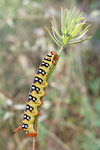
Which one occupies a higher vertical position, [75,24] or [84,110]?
[84,110]

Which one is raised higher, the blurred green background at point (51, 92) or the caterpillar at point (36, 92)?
the blurred green background at point (51, 92)

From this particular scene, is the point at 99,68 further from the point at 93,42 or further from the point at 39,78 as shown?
the point at 39,78

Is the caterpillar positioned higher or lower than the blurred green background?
lower

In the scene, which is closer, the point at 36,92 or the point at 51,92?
the point at 36,92

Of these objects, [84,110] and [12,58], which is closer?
[84,110]

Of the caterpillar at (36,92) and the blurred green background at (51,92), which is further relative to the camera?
the blurred green background at (51,92)

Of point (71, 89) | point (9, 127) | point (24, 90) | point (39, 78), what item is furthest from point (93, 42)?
point (39, 78)

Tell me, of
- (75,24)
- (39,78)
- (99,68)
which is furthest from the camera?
(99,68)

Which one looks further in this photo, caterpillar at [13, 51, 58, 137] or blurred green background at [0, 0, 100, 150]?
blurred green background at [0, 0, 100, 150]

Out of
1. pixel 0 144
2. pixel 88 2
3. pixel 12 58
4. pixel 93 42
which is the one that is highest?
pixel 88 2

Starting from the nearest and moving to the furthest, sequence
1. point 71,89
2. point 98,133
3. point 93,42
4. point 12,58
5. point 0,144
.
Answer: point 0,144
point 98,133
point 71,89
point 12,58
point 93,42

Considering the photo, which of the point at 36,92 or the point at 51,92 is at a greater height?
the point at 51,92
